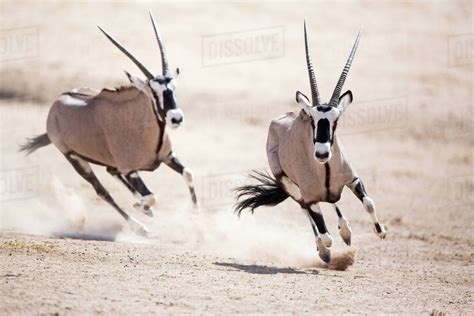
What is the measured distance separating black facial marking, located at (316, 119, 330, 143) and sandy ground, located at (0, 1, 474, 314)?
1.45m

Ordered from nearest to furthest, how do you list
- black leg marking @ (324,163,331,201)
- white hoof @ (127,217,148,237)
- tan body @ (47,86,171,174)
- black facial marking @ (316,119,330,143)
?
black facial marking @ (316,119,330,143) → black leg marking @ (324,163,331,201) → tan body @ (47,86,171,174) → white hoof @ (127,217,148,237)

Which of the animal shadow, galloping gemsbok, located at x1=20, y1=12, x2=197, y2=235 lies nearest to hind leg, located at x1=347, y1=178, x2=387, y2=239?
the animal shadow

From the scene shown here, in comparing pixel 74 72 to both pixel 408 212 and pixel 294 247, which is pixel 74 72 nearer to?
pixel 408 212

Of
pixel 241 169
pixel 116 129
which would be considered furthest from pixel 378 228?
pixel 241 169

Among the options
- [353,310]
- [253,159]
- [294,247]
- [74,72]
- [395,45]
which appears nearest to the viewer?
[353,310]

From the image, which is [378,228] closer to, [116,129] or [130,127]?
[130,127]

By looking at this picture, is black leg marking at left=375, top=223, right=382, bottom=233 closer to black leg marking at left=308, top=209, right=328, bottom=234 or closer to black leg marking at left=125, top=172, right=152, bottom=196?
black leg marking at left=308, top=209, right=328, bottom=234

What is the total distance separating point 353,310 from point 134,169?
16.4ft

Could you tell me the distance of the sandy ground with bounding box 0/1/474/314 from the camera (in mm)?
8945

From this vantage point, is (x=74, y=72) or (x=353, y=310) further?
(x=74, y=72)

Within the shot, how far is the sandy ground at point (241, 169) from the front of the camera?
8945 mm

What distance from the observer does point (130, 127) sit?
1268 cm

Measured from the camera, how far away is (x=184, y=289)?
8656 millimetres

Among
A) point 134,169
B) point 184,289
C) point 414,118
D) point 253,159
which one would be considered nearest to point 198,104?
point 253,159
